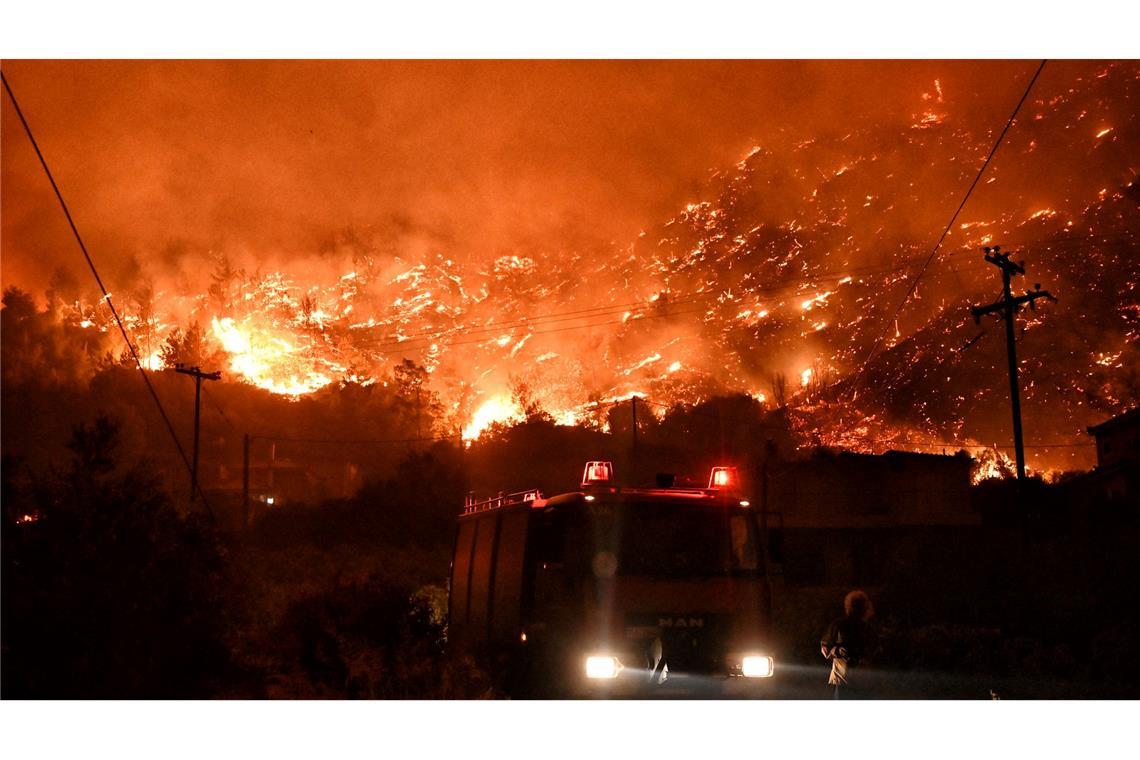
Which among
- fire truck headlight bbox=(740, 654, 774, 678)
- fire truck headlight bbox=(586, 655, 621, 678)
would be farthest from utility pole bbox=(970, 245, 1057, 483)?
fire truck headlight bbox=(586, 655, 621, 678)

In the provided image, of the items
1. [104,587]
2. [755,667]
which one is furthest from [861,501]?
[104,587]

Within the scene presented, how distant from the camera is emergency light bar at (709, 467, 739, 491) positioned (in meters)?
12.0

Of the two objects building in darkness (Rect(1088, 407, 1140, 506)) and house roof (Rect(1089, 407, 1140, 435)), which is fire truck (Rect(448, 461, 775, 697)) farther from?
house roof (Rect(1089, 407, 1140, 435))

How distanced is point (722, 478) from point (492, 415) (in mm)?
90653

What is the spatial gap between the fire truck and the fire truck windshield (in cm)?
1

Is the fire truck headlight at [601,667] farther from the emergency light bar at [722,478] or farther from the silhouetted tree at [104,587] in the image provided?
the silhouetted tree at [104,587]

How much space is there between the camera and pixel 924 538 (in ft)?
161

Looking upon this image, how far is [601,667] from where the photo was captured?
10391 millimetres

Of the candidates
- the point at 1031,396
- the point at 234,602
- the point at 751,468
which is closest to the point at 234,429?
the point at 751,468

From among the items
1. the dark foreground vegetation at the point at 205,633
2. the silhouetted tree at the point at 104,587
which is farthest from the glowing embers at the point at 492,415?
the silhouetted tree at the point at 104,587

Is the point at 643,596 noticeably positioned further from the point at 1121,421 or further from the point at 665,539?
the point at 1121,421

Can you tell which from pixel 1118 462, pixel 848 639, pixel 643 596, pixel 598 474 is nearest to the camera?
pixel 643 596

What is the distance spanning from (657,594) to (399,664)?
368cm

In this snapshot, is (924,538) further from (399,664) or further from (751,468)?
(399,664)
